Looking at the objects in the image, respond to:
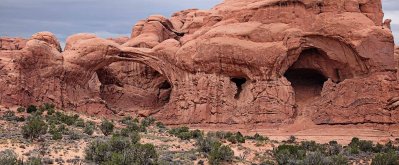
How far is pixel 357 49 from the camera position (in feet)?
126

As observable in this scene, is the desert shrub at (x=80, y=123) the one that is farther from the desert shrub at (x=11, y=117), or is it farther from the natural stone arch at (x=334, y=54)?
the natural stone arch at (x=334, y=54)

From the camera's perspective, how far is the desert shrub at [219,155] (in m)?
26.4

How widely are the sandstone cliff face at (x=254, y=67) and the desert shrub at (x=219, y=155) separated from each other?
529 inches

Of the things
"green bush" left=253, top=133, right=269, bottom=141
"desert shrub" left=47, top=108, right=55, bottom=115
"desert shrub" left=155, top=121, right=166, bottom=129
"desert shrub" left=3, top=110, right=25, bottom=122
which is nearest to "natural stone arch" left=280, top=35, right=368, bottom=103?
"green bush" left=253, top=133, right=269, bottom=141

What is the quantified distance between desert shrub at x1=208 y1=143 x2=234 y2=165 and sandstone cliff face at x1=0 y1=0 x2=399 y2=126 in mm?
13444

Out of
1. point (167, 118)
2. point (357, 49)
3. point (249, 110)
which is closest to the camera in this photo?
point (357, 49)

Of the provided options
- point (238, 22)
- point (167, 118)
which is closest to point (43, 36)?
point (167, 118)

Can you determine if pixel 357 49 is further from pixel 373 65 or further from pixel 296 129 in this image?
pixel 296 129

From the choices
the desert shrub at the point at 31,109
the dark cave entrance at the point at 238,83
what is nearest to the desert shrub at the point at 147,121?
the dark cave entrance at the point at 238,83

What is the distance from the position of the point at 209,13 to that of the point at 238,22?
3821 millimetres

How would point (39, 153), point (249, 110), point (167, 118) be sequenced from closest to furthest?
1. point (39, 153)
2. point (249, 110)
3. point (167, 118)

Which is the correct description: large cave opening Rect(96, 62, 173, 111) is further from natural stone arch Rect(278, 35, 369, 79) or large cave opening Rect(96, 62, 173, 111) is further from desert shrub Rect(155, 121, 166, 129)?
natural stone arch Rect(278, 35, 369, 79)

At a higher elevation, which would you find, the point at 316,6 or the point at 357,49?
the point at 316,6

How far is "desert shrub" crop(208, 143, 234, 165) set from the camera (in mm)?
26391
